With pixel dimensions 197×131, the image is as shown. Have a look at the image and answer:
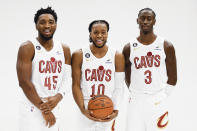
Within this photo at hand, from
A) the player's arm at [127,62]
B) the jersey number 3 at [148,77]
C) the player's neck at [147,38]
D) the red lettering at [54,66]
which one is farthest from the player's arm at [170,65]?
the red lettering at [54,66]

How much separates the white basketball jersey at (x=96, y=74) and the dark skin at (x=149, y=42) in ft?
1.05

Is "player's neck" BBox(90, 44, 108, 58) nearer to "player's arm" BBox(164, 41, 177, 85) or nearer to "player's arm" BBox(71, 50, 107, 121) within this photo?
"player's arm" BBox(71, 50, 107, 121)

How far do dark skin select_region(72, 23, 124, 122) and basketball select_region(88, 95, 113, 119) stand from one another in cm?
6

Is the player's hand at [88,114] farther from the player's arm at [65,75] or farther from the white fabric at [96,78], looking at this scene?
the player's arm at [65,75]

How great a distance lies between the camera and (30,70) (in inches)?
105

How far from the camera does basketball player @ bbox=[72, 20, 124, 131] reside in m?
2.91

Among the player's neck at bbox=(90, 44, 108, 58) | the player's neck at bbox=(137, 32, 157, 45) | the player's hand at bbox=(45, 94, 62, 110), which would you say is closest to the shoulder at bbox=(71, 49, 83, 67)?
the player's neck at bbox=(90, 44, 108, 58)

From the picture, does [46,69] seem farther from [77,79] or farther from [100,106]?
[100,106]

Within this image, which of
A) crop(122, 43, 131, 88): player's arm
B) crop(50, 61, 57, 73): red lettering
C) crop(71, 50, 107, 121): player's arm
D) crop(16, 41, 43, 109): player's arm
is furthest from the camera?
crop(122, 43, 131, 88): player's arm

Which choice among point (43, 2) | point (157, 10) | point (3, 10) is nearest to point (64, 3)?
point (43, 2)

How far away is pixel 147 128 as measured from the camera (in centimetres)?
305

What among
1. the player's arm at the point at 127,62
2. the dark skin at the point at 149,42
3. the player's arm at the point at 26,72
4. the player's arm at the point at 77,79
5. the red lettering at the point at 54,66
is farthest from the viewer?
the player's arm at the point at 127,62

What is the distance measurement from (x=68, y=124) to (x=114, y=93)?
Result: 2.00 meters

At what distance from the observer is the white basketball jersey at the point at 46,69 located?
2.71 metres
